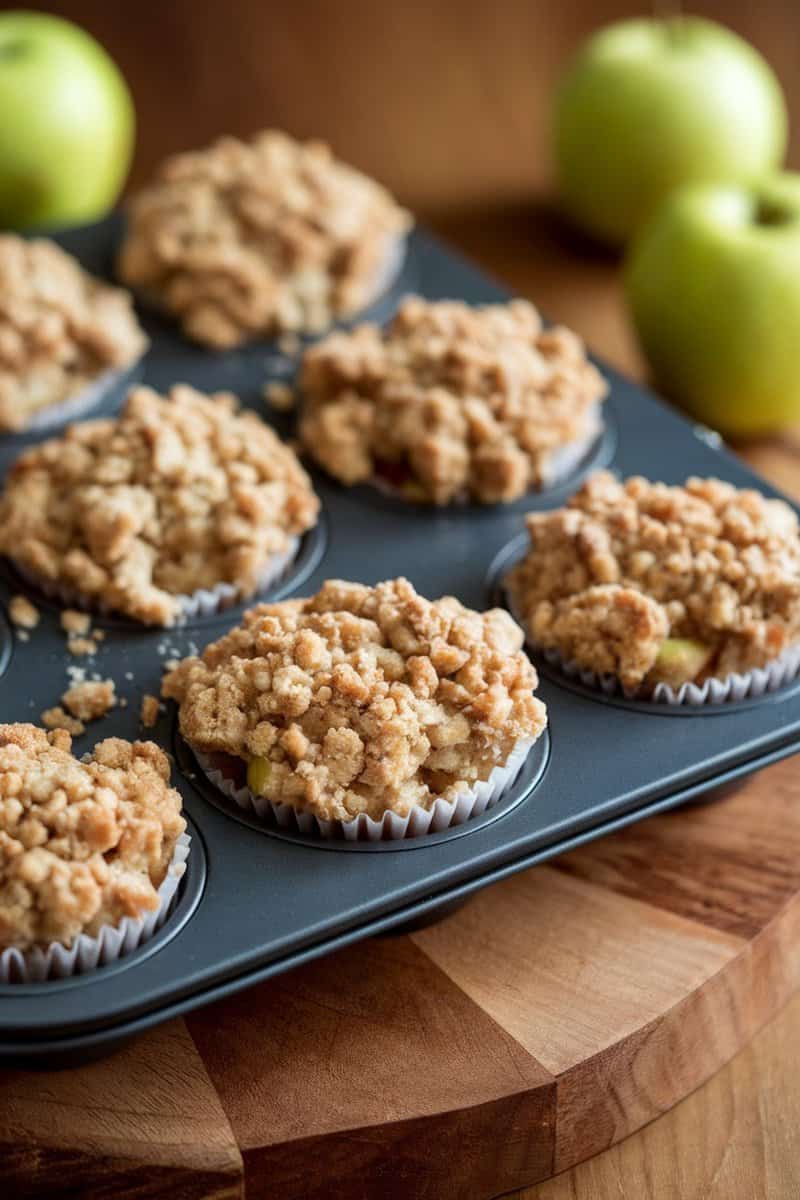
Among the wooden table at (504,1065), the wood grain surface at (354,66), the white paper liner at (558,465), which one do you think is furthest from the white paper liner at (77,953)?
the wood grain surface at (354,66)

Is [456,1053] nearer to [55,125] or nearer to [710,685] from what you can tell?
[710,685]

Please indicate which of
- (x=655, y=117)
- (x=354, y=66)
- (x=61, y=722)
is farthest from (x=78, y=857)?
(x=354, y=66)

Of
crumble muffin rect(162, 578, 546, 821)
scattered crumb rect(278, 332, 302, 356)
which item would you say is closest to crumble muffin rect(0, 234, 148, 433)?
scattered crumb rect(278, 332, 302, 356)

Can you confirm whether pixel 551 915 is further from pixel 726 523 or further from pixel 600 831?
pixel 726 523

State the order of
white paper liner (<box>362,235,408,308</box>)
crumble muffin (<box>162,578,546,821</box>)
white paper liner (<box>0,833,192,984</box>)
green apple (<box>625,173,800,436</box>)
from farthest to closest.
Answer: white paper liner (<box>362,235,408,308</box>), green apple (<box>625,173,800,436</box>), crumble muffin (<box>162,578,546,821</box>), white paper liner (<box>0,833,192,984</box>)

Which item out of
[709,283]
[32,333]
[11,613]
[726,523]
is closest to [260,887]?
[11,613]

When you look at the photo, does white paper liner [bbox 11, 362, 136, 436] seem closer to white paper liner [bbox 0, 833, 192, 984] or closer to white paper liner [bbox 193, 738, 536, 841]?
white paper liner [bbox 193, 738, 536, 841]

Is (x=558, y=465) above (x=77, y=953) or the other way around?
above
